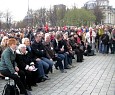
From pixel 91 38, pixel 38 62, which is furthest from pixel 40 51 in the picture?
pixel 91 38

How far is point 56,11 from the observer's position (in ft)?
202

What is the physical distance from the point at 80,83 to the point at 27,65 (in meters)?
2.06

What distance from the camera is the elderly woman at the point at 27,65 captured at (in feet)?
28.1

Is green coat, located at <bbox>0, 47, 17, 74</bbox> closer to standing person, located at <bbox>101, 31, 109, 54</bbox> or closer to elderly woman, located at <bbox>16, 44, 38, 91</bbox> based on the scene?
elderly woman, located at <bbox>16, 44, 38, 91</bbox>

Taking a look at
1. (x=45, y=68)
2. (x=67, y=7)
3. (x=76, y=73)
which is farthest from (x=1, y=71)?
(x=67, y=7)

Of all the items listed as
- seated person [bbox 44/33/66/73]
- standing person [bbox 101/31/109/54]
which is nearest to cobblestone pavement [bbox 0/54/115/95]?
seated person [bbox 44/33/66/73]

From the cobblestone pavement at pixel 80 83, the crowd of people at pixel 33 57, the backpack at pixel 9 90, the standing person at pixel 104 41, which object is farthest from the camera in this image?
the standing person at pixel 104 41

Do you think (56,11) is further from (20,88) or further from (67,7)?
(20,88)

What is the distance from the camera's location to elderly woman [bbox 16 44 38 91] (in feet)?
28.1

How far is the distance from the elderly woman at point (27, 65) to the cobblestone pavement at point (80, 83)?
0.27 meters

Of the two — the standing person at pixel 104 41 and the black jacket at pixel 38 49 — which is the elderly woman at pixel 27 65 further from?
the standing person at pixel 104 41

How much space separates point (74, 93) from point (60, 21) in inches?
2115

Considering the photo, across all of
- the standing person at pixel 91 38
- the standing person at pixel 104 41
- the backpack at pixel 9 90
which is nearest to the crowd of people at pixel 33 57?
the backpack at pixel 9 90

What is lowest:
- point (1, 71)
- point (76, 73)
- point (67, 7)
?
point (76, 73)
